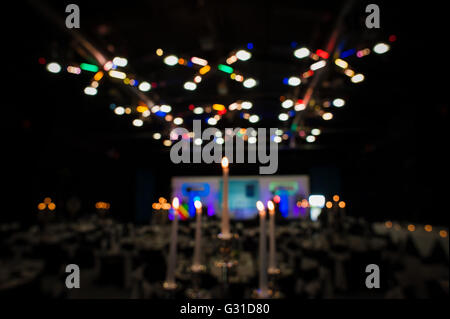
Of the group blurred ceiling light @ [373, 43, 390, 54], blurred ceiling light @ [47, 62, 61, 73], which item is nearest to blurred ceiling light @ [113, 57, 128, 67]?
blurred ceiling light @ [47, 62, 61, 73]

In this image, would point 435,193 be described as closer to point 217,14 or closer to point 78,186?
point 217,14

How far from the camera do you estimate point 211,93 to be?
24.4 feet

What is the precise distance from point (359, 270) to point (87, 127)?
879 cm

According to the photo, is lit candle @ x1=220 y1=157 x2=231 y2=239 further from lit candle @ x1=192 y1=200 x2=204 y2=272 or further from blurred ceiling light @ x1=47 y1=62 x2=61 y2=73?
blurred ceiling light @ x1=47 y1=62 x2=61 y2=73

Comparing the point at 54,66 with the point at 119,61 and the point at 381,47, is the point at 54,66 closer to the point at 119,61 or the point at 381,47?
the point at 119,61

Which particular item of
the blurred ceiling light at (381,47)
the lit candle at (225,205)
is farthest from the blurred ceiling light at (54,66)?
the blurred ceiling light at (381,47)

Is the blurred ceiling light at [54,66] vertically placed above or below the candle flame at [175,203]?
above

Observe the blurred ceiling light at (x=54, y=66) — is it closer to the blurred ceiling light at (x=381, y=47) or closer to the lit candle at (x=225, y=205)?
the lit candle at (x=225, y=205)

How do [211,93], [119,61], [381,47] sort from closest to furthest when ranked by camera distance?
[381,47]
[119,61]
[211,93]

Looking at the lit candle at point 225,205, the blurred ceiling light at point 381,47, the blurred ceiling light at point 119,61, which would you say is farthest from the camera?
the blurred ceiling light at point 119,61

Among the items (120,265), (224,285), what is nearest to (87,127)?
(120,265)

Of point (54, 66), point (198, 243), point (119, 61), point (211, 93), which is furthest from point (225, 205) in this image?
point (211, 93)

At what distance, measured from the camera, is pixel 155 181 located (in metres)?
13.5

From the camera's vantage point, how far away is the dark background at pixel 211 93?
11.4 feet
